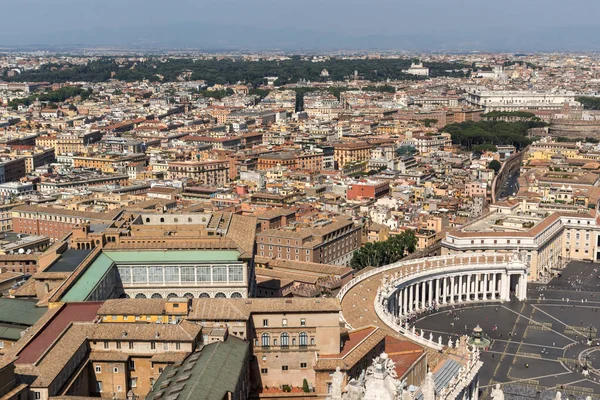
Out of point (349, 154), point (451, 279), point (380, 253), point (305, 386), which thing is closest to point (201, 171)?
point (349, 154)

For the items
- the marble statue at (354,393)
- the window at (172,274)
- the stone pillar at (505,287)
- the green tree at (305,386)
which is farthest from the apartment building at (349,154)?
the marble statue at (354,393)

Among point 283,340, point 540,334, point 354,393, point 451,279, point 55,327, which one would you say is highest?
point 354,393

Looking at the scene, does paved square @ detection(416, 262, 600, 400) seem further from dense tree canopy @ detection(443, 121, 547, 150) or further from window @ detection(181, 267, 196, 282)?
dense tree canopy @ detection(443, 121, 547, 150)

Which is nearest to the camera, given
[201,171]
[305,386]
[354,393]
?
[354,393]

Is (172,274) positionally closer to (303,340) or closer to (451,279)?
(303,340)

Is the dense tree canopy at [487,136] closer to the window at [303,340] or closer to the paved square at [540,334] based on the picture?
the paved square at [540,334]

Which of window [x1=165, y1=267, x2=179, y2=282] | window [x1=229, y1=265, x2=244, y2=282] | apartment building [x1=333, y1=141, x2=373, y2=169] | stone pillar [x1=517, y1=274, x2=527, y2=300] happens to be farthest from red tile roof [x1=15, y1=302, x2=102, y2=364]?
apartment building [x1=333, y1=141, x2=373, y2=169]
